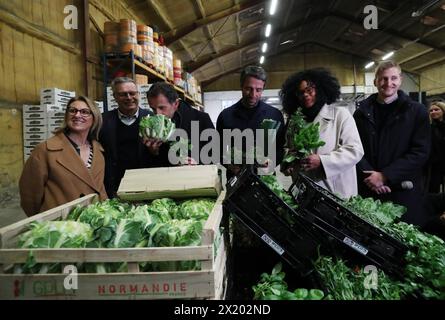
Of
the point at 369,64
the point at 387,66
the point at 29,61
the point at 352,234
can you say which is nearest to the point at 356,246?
the point at 352,234

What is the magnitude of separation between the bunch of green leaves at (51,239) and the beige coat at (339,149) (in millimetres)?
1487

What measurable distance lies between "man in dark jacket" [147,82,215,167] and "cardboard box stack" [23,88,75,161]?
4.70ft

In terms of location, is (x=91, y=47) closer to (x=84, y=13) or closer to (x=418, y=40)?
(x=84, y=13)

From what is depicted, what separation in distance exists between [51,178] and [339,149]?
5.98ft

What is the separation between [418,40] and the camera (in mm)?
11609

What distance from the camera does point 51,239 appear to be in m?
1.35

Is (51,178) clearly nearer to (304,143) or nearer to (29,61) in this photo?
(304,143)

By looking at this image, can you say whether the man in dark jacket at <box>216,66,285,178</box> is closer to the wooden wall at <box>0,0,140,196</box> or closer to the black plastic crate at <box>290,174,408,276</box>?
the black plastic crate at <box>290,174,408,276</box>

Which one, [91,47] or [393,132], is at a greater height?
[91,47]

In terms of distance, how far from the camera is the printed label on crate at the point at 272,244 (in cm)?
149

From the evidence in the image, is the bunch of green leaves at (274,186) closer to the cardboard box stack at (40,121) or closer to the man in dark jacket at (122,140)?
the man in dark jacket at (122,140)

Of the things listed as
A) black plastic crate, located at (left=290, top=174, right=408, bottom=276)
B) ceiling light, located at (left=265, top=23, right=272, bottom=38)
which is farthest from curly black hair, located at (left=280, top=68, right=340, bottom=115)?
ceiling light, located at (left=265, top=23, right=272, bottom=38)
